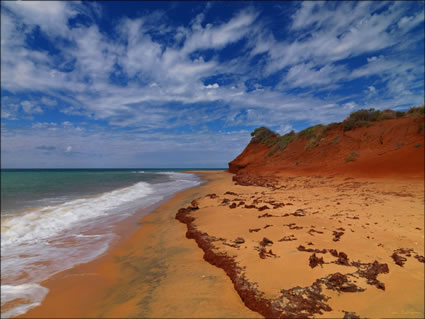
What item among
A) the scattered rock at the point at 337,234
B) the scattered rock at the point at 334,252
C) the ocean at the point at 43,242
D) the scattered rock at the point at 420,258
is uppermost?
the scattered rock at the point at 337,234

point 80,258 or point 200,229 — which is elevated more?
point 200,229

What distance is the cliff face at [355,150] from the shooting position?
46.3 feet

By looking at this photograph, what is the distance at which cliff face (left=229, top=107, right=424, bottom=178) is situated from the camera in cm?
1410

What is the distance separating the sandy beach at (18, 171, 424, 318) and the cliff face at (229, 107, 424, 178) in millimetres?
9081

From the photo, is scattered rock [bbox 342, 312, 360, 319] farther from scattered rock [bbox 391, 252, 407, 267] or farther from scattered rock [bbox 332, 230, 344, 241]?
scattered rock [bbox 332, 230, 344, 241]

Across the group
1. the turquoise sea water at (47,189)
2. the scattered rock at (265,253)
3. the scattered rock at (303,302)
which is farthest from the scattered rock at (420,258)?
the turquoise sea water at (47,189)

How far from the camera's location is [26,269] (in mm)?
5203

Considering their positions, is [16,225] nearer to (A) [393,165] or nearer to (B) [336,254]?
(B) [336,254]

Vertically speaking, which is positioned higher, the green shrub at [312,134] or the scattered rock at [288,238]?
the green shrub at [312,134]

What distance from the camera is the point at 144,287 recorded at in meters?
3.94

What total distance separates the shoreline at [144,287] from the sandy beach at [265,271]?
2cm

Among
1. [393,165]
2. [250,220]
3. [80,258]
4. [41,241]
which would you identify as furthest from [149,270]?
[393,165]

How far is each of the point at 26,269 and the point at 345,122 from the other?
25726mm

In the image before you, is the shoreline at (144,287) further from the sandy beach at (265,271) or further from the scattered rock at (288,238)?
the scattered rock at (288,238)
